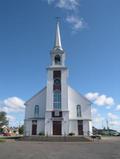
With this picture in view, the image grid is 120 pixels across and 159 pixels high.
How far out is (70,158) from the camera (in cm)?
1157

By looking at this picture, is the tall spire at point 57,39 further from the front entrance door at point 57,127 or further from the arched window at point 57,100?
the front entrance door at point 57,127

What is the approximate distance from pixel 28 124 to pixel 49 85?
320 inches

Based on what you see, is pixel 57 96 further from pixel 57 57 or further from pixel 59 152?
pixel 59 152

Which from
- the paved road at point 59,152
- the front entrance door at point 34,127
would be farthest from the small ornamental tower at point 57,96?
the paved road at point 59,152

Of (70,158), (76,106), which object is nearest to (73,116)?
(76,106)

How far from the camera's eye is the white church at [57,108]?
38.4m

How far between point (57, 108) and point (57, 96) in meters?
2.25

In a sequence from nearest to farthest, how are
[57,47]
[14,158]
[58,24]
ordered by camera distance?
[14,158] → [57,47] → [58,24]

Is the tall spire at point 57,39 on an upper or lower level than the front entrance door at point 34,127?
upper

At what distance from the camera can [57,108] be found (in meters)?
39.1

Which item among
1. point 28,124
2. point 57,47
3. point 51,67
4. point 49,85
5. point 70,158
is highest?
point 57,47

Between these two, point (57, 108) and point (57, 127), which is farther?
point (57, 108)

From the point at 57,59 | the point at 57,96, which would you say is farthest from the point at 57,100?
the point at 57,59

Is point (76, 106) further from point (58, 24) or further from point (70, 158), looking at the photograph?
point (70, 158)
